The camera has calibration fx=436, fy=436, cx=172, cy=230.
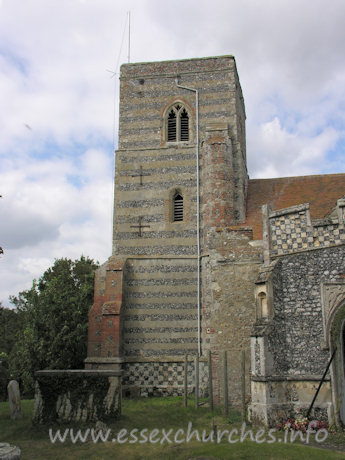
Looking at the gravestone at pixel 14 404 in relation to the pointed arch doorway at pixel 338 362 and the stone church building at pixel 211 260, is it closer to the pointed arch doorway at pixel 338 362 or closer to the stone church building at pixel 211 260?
the stone church building at pixel 211 260

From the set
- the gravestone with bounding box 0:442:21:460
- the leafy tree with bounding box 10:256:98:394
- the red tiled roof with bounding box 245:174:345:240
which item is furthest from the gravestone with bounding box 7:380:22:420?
the leafy tree with bounding box 10:256:98:394

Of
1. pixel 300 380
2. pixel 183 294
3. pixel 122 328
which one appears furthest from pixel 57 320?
pixel 300 380

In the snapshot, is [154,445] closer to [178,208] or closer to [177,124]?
[178,208]

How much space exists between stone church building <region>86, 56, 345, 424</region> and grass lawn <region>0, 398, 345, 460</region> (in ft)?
5.22

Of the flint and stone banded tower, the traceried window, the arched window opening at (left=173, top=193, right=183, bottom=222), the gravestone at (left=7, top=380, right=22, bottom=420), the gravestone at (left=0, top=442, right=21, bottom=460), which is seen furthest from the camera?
the traceried window

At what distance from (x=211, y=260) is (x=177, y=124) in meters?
6.79

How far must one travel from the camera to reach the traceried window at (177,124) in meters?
18.6

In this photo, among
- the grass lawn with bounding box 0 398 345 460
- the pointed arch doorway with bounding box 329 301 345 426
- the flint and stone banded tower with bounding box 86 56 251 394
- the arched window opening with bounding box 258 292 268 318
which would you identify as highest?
the flint and stone banded tower with bounding box 86 56 251 394

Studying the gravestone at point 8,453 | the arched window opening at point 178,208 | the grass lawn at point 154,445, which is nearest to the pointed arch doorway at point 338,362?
the grass lawn at point 154,445

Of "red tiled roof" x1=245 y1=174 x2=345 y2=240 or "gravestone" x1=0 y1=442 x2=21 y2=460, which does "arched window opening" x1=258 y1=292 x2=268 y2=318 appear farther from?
"gravestone" x1=0 y1=442 x2=21 y2=460

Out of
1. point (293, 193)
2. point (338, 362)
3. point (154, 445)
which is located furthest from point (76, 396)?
point (293, 193)

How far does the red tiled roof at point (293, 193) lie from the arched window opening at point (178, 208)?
269 cm

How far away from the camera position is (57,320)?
77.0 ft

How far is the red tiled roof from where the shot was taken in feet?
51.4
